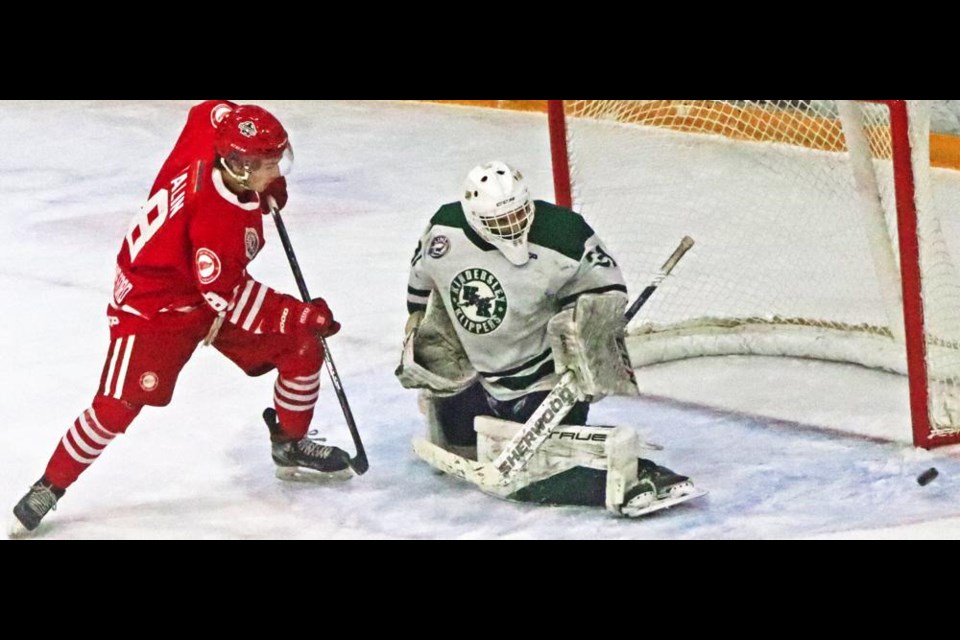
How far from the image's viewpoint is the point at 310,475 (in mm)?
4160

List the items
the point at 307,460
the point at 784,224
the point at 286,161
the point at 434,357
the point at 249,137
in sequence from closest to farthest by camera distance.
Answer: the point at 249,137, the point at 286,161, the point at 434,357, the point at 307,460, the point at 784,224

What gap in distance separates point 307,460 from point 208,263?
1.96ft

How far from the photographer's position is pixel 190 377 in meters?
4.66

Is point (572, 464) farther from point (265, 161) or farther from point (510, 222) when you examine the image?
point (265, 161)

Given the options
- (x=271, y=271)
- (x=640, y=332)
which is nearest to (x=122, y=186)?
(x=271, y=271)

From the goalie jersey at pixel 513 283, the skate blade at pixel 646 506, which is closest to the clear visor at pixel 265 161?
the goalie jersey at pixel 513 283

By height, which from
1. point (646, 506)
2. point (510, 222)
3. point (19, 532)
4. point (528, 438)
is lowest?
point (19, 532)

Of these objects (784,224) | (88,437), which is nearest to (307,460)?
(88,437)

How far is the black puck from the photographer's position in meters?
4.07

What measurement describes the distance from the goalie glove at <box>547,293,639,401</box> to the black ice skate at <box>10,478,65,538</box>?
1082 mm

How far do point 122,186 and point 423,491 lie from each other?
2230 millimetres

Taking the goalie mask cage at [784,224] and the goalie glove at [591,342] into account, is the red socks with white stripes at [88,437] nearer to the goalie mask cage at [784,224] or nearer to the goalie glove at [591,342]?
the goalie glove at [591,342]

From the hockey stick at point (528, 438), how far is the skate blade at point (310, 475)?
0.23 meters

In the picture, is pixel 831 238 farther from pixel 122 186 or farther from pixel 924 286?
pixel 122 186
